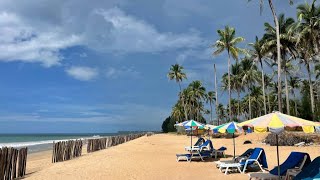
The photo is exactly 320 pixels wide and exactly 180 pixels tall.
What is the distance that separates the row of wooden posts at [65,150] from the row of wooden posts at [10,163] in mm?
5524

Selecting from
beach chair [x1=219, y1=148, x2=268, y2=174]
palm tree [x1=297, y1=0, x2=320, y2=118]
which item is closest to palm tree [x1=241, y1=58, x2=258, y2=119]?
palm tree [x1=297, y1=0, x2=320, y2=118]

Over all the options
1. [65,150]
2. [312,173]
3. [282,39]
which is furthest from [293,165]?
[282,39]

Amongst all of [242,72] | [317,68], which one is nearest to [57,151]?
[317,68]

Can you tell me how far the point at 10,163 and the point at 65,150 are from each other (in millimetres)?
8287

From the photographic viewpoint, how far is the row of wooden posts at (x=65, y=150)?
20234 mm

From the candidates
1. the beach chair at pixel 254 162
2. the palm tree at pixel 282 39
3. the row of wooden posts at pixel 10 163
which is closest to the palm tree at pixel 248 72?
the palm tree at pixel 282 39

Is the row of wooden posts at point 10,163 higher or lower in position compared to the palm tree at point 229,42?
lower

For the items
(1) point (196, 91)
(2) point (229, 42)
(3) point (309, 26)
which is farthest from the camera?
(1) point (196, 91)

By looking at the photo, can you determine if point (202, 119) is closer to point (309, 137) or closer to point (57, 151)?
point (309, 137)

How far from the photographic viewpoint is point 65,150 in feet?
70.4

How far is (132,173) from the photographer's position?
14.8 m

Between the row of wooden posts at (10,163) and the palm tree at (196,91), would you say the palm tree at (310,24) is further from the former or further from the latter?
the palm tree at (196,91)

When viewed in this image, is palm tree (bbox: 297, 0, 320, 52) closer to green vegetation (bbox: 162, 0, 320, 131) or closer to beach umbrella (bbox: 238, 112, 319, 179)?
green vegetation (bbox: 162, 0, 320, 131)

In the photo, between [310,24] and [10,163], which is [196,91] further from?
[10,163]
